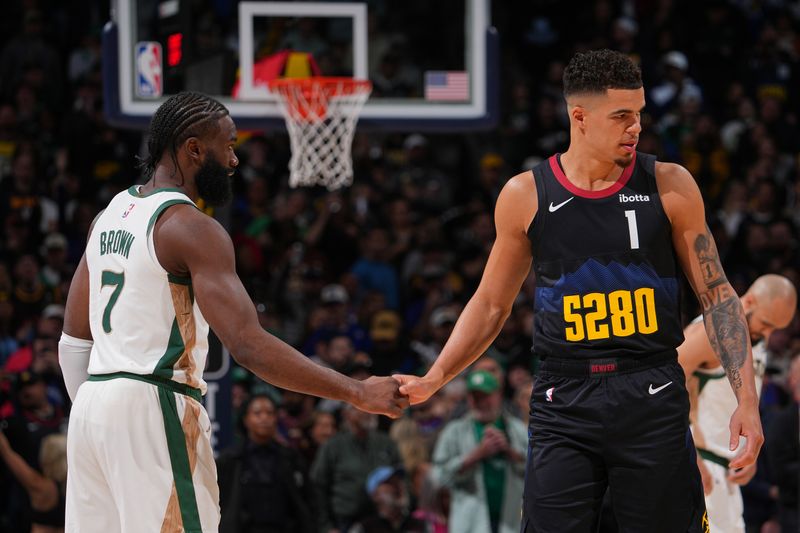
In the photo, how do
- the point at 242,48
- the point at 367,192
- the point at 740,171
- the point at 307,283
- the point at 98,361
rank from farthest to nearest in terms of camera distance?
the point at 740,171 → the point at 367,192 → the point at 307,283 → the point at 242,48 → the point at 98,361

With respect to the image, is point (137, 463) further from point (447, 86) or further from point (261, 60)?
point (447, 86)

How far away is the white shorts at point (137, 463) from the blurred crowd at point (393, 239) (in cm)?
465

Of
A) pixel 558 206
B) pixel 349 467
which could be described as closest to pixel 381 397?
pixel 558 206

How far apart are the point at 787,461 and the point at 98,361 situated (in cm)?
680

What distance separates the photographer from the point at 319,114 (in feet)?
31.2

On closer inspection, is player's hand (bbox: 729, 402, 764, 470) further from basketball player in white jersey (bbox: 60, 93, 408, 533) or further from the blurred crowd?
the blurred crowd

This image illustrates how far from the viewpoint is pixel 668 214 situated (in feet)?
17.1

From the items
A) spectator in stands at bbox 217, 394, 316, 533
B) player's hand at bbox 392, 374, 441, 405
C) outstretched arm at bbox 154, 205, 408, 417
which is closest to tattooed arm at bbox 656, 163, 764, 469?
player's hand at bbox 392, 374, 441, 405

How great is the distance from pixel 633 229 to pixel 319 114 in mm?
4738

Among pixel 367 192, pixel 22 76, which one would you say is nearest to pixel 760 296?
pixel 367 192

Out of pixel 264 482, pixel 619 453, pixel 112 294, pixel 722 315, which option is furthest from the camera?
pixel 264 482

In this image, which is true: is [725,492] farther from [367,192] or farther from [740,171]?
[740,171]

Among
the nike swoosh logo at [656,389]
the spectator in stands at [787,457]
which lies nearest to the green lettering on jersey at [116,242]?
the nike swoosh logo at [656,389]

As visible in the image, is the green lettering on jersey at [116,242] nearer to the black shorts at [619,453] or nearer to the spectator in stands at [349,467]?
the black shorts at [619,453]
